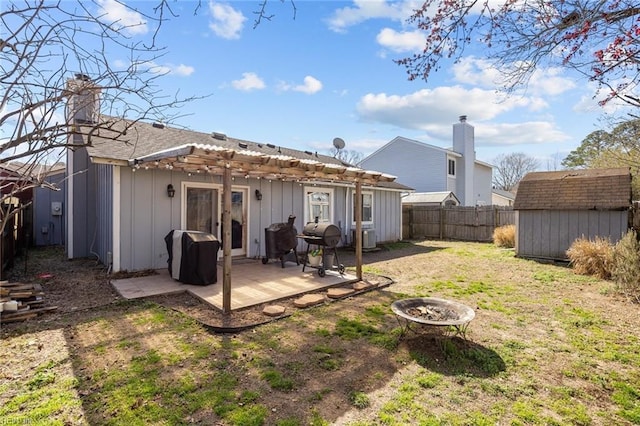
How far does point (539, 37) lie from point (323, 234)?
14.9ft

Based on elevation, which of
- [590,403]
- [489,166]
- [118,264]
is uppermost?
[489,166]

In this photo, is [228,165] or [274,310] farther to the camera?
[274,310]

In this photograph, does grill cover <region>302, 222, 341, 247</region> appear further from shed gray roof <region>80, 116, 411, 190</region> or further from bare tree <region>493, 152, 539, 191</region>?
bare tree <region>493, 152, 539, 191</region>

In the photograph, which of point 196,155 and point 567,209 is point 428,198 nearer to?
point 567,209

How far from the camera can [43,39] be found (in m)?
2.31

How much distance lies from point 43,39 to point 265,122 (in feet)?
15.0

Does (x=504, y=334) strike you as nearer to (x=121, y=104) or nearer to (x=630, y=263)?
(x=630, y=263)

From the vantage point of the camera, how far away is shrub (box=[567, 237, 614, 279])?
7.15 meters

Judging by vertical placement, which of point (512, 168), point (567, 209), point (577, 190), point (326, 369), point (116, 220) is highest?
point (512, 168)

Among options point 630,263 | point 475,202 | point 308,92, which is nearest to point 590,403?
point 630,263

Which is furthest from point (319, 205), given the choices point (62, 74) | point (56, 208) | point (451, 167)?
point (451, 167)

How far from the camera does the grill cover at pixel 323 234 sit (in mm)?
6680

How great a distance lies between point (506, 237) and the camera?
12.3 metres

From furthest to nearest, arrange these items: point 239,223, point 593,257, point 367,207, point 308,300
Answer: point 367,207 → point 239,223 → point 593,257 → point 308,300
